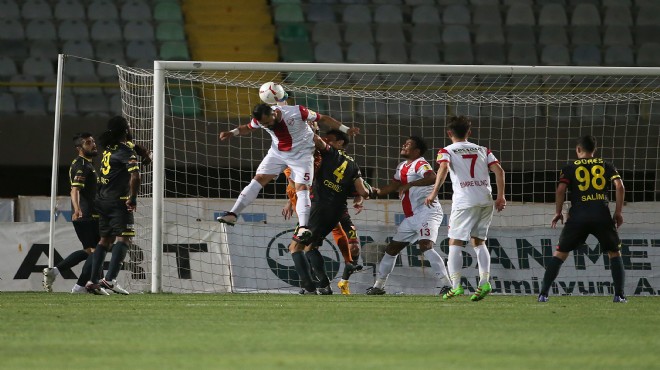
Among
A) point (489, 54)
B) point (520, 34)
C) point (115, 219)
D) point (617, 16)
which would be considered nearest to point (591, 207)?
point (115, 219)

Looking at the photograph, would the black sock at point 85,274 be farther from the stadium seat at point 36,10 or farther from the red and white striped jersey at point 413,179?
the stadium seat at point 36,10

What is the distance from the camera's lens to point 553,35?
69.4 feet

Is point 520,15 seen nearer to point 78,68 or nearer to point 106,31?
point 106,31

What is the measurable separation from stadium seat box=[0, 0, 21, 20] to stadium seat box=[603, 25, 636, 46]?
10615 mm

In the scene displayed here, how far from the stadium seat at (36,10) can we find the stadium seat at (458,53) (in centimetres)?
714

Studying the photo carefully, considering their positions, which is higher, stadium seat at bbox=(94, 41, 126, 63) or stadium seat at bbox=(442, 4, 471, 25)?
stadium seat at bbox=(442, 4, 471, 25)

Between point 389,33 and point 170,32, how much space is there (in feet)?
13.0

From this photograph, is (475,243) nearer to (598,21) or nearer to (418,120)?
(418,120)

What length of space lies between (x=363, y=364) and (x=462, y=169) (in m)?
5.81

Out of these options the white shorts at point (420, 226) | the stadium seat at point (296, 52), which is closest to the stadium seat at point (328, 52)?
the stadium seat at point (296, 52)

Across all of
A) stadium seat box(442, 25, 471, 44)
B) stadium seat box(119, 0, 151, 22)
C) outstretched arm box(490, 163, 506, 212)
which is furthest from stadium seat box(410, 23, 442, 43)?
outstretched arm box(490, 163, 506, 212)

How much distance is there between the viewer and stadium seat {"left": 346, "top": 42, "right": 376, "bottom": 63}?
20.4 metres

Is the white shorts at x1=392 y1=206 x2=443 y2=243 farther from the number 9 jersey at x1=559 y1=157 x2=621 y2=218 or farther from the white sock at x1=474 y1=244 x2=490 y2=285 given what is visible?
the number 9 jersey at x1=559 y1=157 x2=621 y2=218

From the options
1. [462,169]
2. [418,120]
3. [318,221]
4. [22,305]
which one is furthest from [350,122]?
[22,305]
